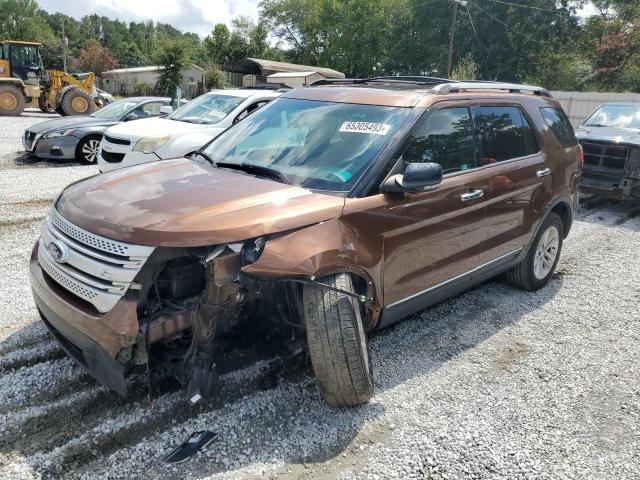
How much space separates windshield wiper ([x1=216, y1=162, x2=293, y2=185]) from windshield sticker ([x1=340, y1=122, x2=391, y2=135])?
1.93 ft

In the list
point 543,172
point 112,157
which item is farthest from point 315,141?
point 112,157

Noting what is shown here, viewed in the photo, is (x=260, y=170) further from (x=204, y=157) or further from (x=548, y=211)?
(x=548, y=211)

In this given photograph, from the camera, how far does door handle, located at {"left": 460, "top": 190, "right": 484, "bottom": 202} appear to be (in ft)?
12.6

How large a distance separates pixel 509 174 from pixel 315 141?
5.76 feet

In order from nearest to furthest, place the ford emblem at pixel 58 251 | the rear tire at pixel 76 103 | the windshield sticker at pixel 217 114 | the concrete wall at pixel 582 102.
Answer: the ford emblem at pixel 58 251, the windshield sticker at pixel 217 114, the rear tire at pixel 76 103, the concrete wall at pixel 582 102

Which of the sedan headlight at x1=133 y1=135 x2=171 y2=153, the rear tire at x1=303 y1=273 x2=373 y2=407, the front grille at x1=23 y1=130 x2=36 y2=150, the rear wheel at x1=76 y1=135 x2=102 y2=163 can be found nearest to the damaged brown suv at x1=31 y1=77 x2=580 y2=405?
the rear tire at x1=303 y1=273 x2=373 y2=407

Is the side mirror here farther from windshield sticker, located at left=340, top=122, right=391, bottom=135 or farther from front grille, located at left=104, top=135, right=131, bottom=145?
front grille, located at left=104, top=135, right=131, bottom=145

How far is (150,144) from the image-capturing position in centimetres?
788

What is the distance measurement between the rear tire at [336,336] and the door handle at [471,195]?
1.32m

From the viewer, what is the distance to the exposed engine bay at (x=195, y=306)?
2.69 metres

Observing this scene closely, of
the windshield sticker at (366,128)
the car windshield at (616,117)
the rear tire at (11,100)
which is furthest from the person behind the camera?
the rear tire at (11,100)

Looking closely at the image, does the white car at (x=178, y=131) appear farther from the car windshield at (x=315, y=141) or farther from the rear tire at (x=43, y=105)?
the rear tire at (x=43, y=105)

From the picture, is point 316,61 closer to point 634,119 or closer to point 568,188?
point 634,119

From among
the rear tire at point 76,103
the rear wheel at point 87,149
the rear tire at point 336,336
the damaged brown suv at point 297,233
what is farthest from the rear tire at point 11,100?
the rear tire at point 336,336
